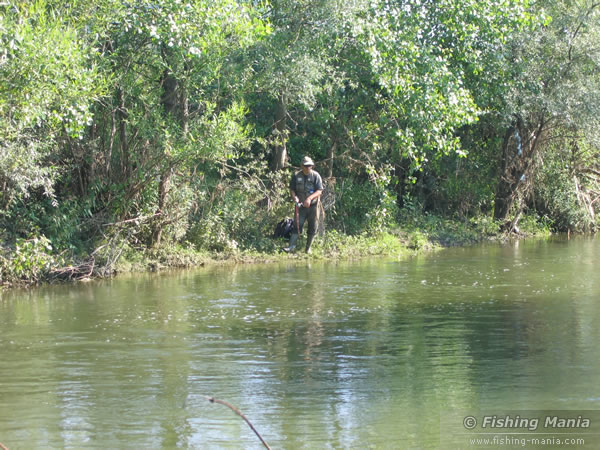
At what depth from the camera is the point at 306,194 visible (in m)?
16.3

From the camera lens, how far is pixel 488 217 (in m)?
23.2

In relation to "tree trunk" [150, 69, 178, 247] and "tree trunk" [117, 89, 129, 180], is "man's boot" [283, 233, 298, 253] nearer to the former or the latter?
"tree trunk" [150, 69, 178, 247]

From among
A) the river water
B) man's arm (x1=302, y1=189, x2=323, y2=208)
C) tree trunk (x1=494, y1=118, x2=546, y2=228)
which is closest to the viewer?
the river water

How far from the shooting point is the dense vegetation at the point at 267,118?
12977 mm

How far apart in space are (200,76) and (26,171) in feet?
12.2

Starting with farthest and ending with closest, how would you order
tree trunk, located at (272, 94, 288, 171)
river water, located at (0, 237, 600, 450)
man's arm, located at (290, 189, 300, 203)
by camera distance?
tree trunk, located at (272, 94, 288, 171), man's arm, located at (290, 189, 300, 203), river water, located at (0, 237, 600, 450)

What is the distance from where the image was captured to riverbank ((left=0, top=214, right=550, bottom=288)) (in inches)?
517

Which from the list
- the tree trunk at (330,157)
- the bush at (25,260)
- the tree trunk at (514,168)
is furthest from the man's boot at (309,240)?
the tree trunk at (514,168)

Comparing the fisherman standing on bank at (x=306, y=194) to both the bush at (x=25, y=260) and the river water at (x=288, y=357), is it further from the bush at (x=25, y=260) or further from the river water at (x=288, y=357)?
the bush at (x=25, y=260)

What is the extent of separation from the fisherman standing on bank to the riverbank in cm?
70

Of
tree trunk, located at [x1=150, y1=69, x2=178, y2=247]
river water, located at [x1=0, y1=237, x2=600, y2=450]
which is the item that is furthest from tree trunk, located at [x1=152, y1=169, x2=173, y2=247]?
river water, located at [x1=0, y1=237, x2=600, y2=450]

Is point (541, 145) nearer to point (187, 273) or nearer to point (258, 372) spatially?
point (187, 273)

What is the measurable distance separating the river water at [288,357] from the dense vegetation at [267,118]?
2.04 meters

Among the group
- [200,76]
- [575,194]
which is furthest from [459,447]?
[575,194]
